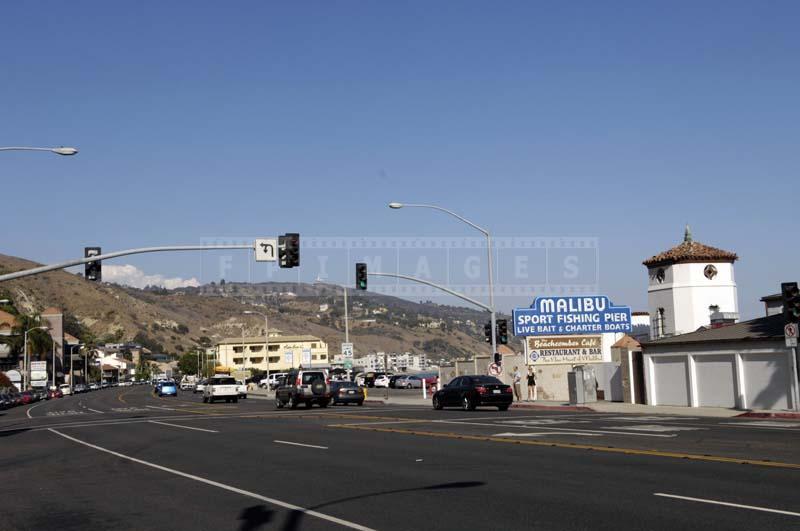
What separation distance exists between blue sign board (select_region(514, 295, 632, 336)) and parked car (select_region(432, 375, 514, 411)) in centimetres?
1237

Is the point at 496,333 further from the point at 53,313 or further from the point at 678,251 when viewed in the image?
the point at 53,313

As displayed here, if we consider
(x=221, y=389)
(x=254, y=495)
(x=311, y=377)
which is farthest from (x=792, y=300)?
(x=221, y=389)

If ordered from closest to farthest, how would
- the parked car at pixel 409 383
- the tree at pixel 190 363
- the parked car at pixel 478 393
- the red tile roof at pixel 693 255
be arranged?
the parked car at pixel 478 393 < the red tile roof at pixel 693 255 < the parked car at pixel 409 383 < the tree at pixel 190 363

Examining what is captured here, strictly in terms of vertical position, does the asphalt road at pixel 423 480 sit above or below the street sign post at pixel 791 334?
below

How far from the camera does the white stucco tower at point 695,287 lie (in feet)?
188

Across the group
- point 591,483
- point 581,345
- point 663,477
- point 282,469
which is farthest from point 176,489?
point 581,345

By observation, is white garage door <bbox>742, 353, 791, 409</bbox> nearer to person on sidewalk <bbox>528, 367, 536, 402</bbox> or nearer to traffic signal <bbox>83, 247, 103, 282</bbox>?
person on sidewalk <bbox>528, 367, 536, 402</bbox>

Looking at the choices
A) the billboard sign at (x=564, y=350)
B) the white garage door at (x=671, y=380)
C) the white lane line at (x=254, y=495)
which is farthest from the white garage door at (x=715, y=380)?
the white lane line at (x=254, y=495)

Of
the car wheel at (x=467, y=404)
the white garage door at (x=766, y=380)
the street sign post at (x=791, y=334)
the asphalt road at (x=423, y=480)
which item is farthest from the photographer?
the car wheel at (x=467, y=404)

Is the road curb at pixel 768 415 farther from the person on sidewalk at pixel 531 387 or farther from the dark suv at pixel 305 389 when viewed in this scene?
the dark suv at pixel 305 389

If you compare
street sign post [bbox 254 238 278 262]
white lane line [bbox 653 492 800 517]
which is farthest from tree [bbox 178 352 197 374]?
white lane line [bbox 653 492 800 517]

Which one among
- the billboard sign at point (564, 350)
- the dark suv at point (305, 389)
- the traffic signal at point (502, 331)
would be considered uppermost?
the traffic signal at point (502, 331)

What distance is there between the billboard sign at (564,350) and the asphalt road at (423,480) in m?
25.4

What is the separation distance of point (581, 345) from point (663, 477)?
1534 inches
